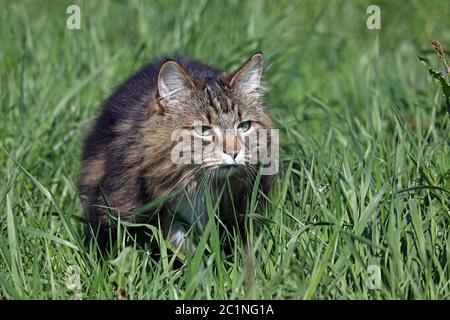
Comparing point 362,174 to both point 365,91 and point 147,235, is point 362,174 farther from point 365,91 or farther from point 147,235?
point 365,91

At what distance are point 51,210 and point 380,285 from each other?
1740 mm

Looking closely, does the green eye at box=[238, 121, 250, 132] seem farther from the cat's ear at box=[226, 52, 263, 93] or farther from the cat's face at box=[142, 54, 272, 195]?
the cat's ear at box=[226, 52, 263, 93]

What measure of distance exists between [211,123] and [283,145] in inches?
34.5

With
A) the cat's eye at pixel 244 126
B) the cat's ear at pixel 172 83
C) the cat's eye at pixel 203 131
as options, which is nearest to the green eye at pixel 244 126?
the cat's eye at pixel 244 126

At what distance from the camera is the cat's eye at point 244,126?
12.5 ft

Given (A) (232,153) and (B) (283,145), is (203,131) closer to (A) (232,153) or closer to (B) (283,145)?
(A) (232,153)

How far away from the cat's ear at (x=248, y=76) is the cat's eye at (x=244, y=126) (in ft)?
0.52

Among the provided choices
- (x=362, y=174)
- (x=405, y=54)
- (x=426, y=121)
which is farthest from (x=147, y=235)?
(x=405, y=54)

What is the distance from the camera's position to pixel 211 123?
3730 millimetres

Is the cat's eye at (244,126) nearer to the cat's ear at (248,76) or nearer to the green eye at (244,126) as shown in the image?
the green eye at (244,126)

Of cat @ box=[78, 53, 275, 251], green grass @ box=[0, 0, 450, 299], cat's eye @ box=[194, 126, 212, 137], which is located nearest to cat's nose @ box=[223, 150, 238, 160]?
cat @ box=[78, 53, 275, 251]

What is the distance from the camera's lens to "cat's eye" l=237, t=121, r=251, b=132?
3.80 metres

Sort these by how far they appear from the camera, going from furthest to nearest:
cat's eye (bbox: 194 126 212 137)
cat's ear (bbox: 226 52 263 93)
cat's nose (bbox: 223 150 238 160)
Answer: cat's ear (bbox: 226 52 263 93), cat's eye (bbox: 194 126 212 137), cat's nose (bbox: 223 150 238 160)

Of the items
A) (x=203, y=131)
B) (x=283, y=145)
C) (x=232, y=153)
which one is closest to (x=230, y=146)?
(x=232, y=153)
